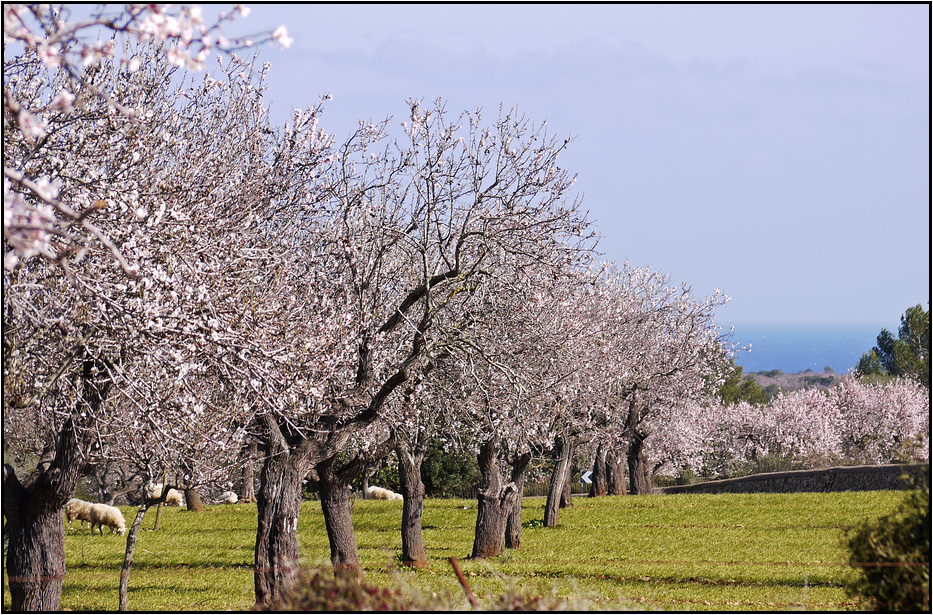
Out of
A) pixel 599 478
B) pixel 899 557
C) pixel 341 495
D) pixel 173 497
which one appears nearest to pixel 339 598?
pixel 899 557

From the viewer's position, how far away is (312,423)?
11562 mm

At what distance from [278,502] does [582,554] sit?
10.0 meters

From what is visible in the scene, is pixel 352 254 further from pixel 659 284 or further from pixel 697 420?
pixel 697 420

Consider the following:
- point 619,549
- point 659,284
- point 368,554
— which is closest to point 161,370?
point 368,554

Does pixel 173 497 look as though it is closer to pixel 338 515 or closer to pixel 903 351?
pixel 338 515

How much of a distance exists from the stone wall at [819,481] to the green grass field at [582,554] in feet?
7.28

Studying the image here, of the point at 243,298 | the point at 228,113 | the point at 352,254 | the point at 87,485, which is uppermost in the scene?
the point at 228,113

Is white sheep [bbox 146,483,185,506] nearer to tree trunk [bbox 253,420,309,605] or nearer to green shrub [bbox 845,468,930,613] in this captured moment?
tree trunk [bbox 253,420,309,605]

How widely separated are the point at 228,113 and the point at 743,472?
3847 cm

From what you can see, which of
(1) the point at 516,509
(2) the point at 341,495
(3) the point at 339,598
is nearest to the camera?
(3) the point at 339,598

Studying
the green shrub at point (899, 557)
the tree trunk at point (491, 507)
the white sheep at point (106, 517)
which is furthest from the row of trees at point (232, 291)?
the white sheep at point (106, 517)

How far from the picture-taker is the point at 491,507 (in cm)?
1856

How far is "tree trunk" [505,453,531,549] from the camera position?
19.6 metres

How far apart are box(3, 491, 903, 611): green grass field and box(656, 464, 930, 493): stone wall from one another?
2219 mm
